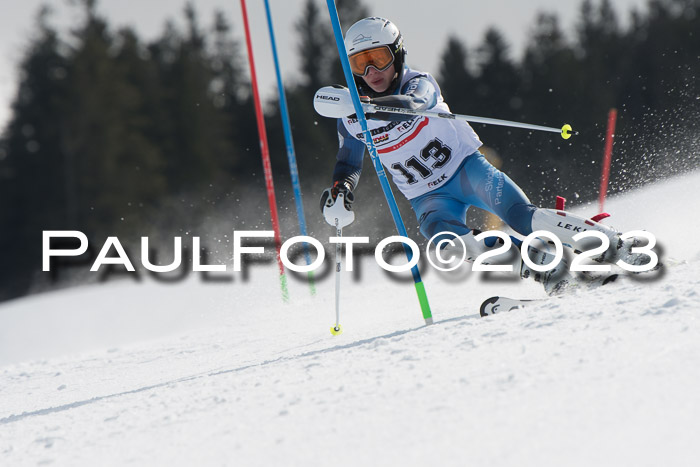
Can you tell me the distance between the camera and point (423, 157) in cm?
427

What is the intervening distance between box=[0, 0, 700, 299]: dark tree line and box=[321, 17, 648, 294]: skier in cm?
2104

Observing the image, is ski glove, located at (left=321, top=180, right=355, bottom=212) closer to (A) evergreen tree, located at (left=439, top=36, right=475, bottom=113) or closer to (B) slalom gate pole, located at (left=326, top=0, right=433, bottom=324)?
(B) slalom gate pole, located at (left=326, top=0, right=433, bottom=324)

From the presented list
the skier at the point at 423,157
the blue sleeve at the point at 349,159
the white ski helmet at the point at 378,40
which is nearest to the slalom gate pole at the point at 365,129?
the skier at the point at 423,157

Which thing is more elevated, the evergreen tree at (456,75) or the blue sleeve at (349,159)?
the evergreen tree at (456,75)

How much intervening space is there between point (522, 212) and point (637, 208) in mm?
4320

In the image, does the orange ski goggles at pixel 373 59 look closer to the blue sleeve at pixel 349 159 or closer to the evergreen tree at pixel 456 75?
the blue sleeve at pixel 349 159

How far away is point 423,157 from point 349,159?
467mm

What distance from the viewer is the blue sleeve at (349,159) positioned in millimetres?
4383

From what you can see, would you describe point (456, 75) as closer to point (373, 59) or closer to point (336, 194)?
point (373, 59)

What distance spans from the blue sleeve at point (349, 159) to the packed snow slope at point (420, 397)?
892mm

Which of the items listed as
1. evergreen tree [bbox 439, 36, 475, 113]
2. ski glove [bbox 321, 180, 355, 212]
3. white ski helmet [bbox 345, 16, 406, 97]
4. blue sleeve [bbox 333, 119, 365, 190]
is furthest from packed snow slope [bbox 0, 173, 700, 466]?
evergreen tree [bbox 439, 36, 475, 113]

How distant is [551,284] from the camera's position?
362 cm

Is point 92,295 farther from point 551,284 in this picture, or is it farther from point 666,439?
point 666,439

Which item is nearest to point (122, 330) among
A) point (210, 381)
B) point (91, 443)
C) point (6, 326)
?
point (6, 326)
